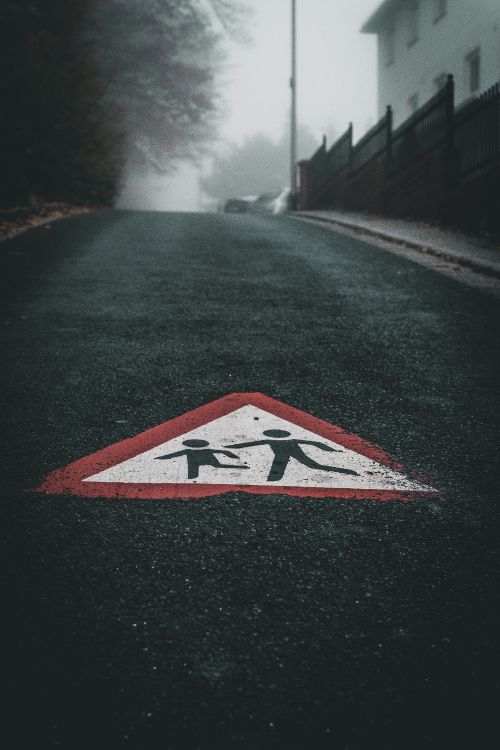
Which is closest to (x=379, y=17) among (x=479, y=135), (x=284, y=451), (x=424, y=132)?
(x=424, y=132)

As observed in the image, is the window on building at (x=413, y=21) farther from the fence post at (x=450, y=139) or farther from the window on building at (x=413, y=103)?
the fence post at (x=450, y=139)

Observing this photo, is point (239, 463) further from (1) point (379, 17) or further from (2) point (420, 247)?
(1) point (379, 17)

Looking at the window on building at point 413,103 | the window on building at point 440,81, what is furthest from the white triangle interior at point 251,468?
the window on building at point 413,103

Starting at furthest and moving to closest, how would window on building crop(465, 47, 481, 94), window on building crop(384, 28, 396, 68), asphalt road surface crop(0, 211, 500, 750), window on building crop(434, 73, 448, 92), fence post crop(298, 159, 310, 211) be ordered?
window on building crop(384, 28, 396, 68)
fence post crop(298, 159, 310, 211)
window on building crop(434, 73, 448, 92)
window on building crop(465, 47, 481, 94)
asphalt road surface crop(0, 211, 500, 750)

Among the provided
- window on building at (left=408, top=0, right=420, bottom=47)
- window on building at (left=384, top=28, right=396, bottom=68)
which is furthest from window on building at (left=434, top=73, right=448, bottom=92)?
window on building at (left=384, top=28, right=396, bottom=68)

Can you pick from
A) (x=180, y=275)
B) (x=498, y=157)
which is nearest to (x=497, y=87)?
(x=498, y=157)

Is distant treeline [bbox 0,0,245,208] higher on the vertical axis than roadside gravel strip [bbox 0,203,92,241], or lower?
higher

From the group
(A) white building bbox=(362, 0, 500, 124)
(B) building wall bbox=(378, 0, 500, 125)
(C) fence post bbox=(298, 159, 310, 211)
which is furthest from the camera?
(C) fence post bbox=(298, 159, 310, 211)

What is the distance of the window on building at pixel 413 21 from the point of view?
953 inches

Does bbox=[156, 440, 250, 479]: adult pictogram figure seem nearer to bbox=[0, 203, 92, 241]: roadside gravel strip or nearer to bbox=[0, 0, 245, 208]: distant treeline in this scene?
bbox=[0, 203, 92, 241]: roadside gravel strip

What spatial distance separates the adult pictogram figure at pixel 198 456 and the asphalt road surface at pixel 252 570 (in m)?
0.24

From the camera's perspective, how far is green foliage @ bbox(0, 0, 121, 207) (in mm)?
13023

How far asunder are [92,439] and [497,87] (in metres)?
9.34

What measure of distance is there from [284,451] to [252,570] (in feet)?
2.90
